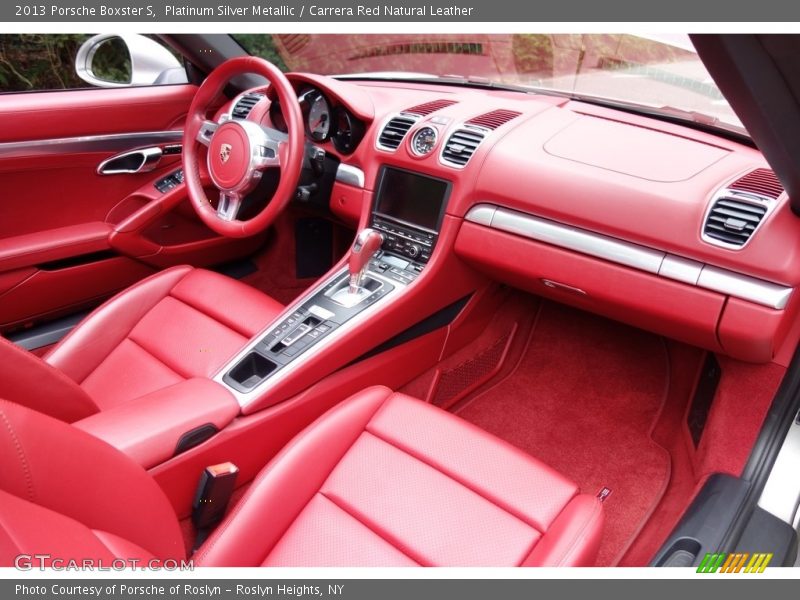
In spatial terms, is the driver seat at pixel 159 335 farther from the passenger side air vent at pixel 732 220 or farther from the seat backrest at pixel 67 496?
the passenger side air vent at pixel 732 220

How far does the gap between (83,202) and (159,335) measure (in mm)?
788

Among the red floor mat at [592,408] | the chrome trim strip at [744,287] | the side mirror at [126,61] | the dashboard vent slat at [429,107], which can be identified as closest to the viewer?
the chrome trim strip at [744,287]

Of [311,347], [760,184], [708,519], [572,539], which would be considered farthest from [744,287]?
[311,347]

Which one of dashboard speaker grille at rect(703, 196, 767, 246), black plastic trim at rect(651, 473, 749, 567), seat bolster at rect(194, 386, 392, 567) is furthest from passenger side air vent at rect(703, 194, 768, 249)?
seat bolster at rect(194, 386, 392, 567)

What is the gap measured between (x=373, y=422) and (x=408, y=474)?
153mm

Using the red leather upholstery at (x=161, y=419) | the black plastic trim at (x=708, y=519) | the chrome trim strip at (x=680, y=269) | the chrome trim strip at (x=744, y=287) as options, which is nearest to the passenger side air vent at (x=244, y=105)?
the red leather upholstery at (x=161, y=419)

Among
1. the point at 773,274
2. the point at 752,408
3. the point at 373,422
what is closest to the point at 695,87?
the point at 773,274

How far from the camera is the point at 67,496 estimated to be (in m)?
0.77

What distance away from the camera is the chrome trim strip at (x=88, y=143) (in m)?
2.08

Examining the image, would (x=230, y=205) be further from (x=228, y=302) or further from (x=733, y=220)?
(x=733, y=220)

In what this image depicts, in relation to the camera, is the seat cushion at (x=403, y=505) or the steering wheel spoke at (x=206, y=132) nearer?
the seat cushion at (x=403, y=505)

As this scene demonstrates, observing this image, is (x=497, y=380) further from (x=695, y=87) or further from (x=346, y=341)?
(x=695, y=87)

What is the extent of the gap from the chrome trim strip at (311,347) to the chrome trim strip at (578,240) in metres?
0.35

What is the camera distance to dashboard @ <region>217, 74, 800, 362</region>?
147 cm
